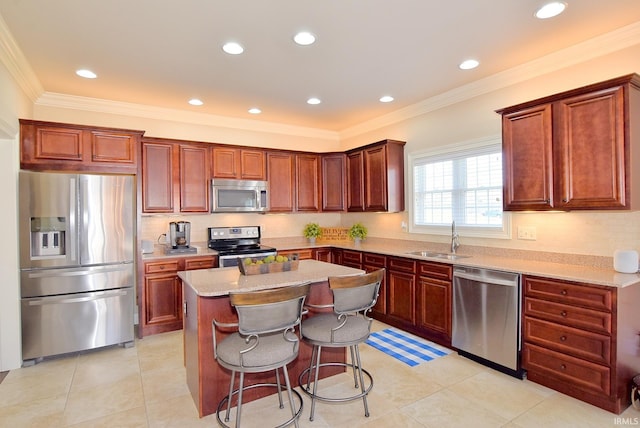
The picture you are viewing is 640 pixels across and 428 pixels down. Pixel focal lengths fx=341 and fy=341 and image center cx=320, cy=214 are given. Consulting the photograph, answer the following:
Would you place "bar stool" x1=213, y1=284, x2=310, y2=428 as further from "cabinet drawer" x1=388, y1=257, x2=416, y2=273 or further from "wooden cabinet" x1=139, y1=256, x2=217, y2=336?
"wooden cabinet" x1=139, y1=256, x2=217, y2=336

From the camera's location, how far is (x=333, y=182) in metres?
5.50

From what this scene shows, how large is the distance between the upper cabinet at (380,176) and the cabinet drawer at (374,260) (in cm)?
70

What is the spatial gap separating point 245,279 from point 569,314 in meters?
2.45

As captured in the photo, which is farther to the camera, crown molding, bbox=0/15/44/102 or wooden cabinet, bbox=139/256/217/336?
wooden cabinet, bbox=139/256/217/336

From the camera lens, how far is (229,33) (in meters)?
2.71

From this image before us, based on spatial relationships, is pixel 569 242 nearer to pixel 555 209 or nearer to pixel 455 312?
pixel 555 209

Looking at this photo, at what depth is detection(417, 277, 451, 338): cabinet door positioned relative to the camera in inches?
138

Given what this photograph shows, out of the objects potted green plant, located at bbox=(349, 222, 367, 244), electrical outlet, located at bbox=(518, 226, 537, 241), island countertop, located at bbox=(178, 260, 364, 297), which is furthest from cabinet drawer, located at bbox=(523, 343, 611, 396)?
potted green plant, located at bbox=(349, 222, 367, 244)

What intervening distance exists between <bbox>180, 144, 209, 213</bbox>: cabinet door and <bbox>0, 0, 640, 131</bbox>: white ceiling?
732 mm

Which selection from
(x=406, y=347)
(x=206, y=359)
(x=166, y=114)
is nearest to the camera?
(x=206, y=359)

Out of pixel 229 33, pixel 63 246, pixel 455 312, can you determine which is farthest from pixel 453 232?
pixel 63 246

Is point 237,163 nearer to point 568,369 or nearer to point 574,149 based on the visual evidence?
point 574,149

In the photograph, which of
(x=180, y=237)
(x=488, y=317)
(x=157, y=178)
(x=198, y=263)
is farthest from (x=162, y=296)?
→ (x=488, y=317)

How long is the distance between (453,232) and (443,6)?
2.45 meters
